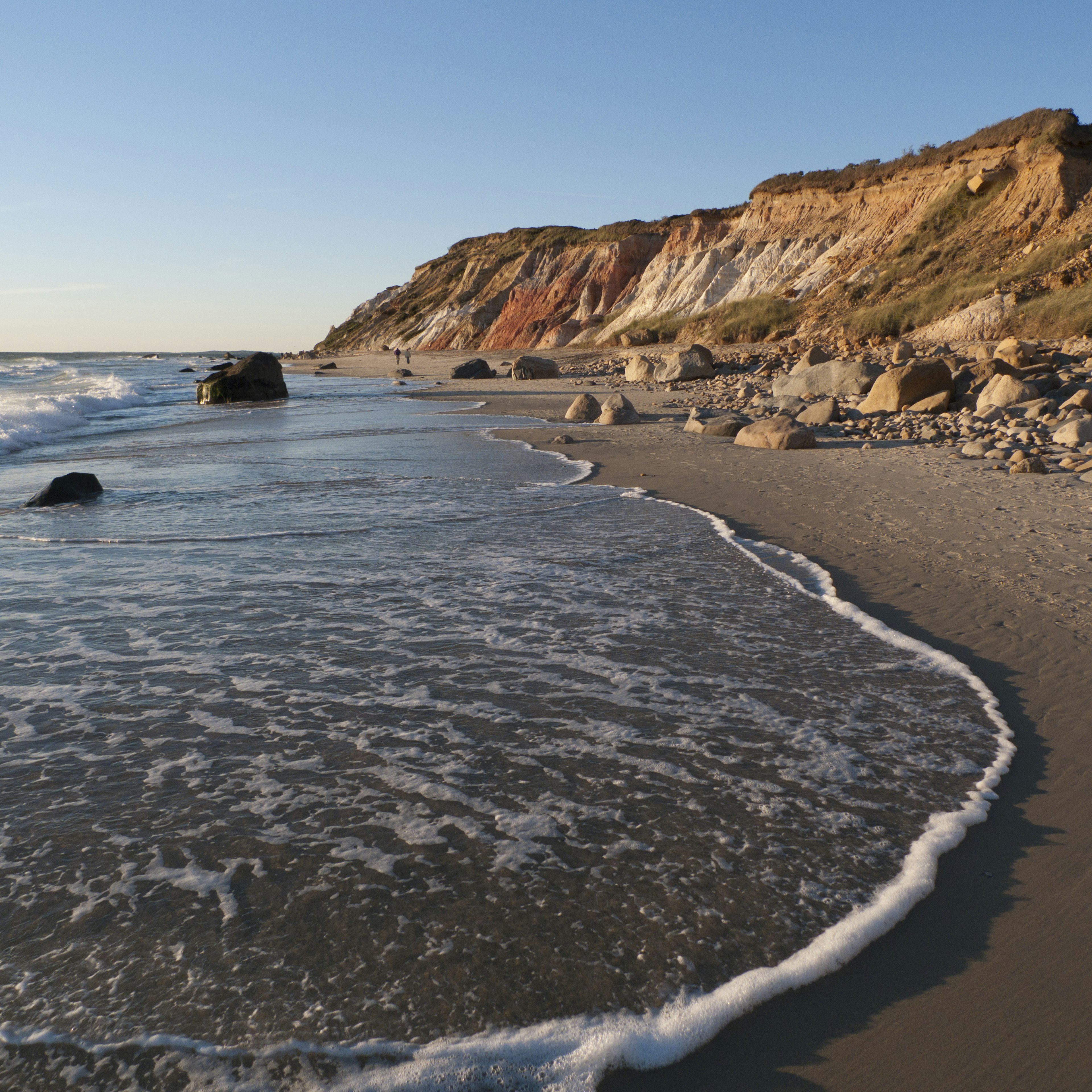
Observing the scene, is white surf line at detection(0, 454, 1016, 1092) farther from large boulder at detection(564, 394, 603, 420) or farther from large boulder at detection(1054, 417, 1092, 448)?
large boulder at detection(564, 394, 603, 420)

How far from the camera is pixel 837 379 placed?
16.9 m

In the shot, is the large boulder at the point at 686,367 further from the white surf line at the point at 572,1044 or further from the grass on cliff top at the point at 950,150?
the white surf line at the point at 572,1044

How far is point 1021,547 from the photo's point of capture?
19.9ft

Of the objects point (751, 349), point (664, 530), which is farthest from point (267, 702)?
point (751, 349)

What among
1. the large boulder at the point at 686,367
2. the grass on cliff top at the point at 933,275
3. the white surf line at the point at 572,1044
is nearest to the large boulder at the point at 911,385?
the large boulder at the point at 686,367

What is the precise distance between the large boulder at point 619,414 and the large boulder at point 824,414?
3.23 metres

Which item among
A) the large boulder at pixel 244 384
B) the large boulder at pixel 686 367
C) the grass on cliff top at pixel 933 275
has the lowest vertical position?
the large boulder at pixel 244 384

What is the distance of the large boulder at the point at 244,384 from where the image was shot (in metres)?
26.8

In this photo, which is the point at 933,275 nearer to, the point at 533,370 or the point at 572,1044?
the point at 533,370

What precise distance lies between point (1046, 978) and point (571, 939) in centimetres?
127

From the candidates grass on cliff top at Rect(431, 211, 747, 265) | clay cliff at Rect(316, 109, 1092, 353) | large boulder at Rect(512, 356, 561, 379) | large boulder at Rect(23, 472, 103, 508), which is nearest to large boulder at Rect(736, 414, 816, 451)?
large boulder at Rect(23, 472, 103, 508)

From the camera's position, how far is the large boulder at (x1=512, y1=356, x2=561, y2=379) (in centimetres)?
3209

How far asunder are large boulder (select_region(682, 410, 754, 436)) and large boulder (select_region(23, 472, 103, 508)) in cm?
880

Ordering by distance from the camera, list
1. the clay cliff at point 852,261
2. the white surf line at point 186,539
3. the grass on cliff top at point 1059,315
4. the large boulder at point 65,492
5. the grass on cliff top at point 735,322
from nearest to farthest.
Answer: the white surf line at point 186,539 → the large boulder at point 65,492 → the grass on cliff top at point 1059,315 → the clay cliff at point 852,261 → the grass on cliff top at point 735,322
